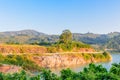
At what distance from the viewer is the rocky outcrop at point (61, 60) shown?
299ft

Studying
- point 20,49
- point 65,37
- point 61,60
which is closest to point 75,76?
point 61,60

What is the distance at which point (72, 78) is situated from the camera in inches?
990

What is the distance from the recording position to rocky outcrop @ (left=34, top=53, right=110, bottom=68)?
91.1 meters

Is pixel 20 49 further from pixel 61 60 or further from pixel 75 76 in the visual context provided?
pixel 75 76

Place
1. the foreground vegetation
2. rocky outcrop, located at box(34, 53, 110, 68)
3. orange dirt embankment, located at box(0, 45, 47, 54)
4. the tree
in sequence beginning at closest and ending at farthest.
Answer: the foreground vegetation < rocky outcrop, located at box(34, 53, 110, 68) < orange dirt embankment, located at box(0, 45, 47, 54) < the tree

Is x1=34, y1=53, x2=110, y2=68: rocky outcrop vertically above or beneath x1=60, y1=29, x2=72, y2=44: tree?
beneath

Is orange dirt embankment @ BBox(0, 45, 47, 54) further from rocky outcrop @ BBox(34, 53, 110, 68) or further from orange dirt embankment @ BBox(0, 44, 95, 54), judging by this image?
rocky outcrop @ BBox(34, 53, 110, 68)

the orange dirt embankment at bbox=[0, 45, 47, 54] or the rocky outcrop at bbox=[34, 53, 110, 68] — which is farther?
the orange dirt embankment at bbox=[0, 45, 47, 54]

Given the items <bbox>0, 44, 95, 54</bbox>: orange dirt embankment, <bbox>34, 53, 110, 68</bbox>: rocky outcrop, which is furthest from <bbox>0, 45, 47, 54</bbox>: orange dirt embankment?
<bbox>34, 53, 110, 68</bbox>: rocky outcrop

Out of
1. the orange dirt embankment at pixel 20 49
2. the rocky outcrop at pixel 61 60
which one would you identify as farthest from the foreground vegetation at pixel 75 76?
the orange dirt embankment at pixel 20 49

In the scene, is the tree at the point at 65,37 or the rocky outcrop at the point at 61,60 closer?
the rocky outcrop at the point at 61,60

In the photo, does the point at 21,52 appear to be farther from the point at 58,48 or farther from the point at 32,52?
the point at 58,48

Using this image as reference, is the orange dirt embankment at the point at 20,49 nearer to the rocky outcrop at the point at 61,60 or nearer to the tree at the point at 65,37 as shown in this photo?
the rocky outcrop at the point at 61,60

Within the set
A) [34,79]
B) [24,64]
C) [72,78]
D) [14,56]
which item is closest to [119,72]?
[72,78]
